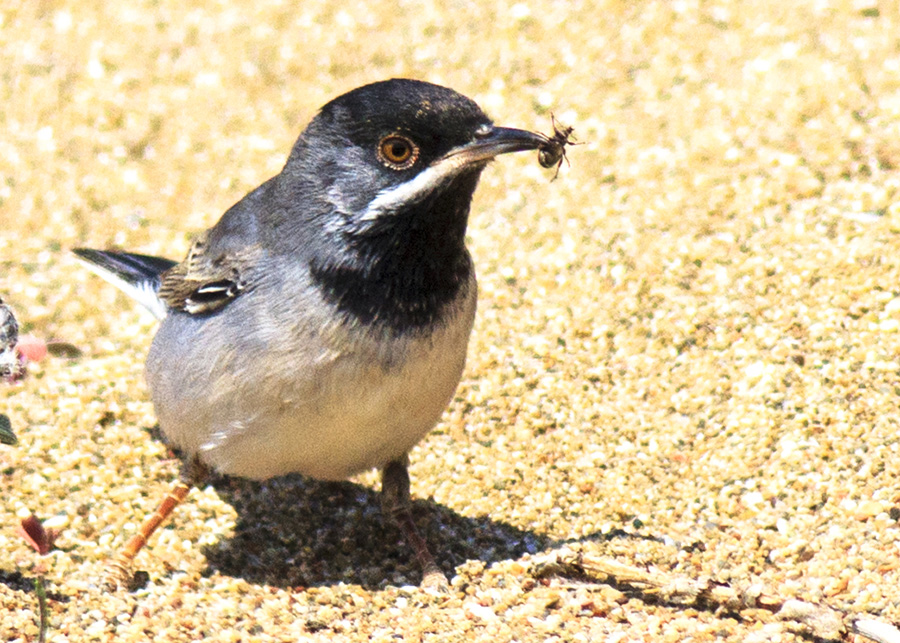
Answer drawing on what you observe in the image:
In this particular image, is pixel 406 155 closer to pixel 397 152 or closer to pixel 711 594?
pixel 397 152

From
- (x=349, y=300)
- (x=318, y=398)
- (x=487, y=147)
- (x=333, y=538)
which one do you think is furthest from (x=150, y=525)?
(x=487, y=147)

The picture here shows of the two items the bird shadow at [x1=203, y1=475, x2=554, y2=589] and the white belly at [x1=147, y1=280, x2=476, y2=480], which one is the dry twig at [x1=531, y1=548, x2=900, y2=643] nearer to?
the bird shadow at [x1=203, y1=475, x2=554, y2=589]

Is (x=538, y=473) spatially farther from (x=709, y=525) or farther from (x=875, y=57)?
(x=875, y=57)

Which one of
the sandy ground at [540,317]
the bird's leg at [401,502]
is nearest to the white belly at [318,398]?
the bird's leg at [401,502]

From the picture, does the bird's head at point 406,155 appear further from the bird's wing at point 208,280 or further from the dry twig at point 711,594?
the dry twig at point 711,594

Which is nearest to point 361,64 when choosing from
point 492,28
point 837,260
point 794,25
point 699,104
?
point 492,28
